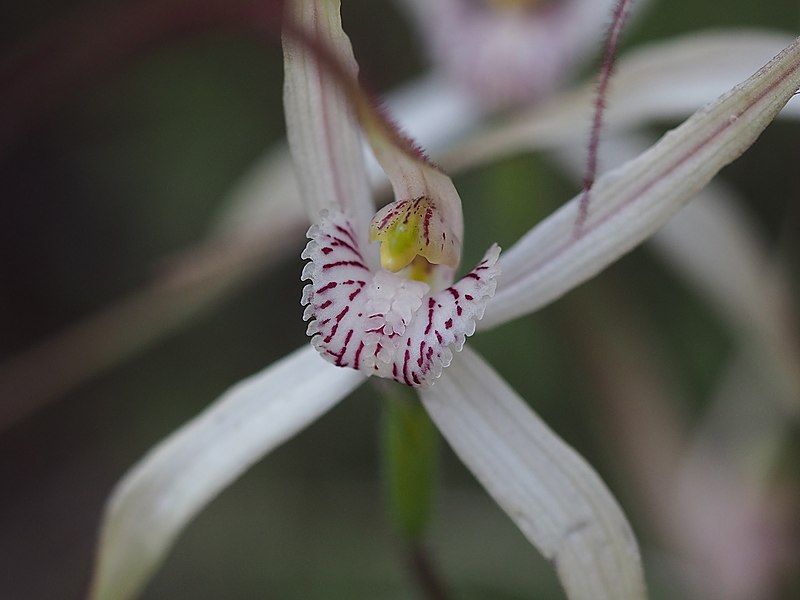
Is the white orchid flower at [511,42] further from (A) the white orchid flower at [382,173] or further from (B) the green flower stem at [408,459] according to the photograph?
(B) the green flower stem at [408,459]

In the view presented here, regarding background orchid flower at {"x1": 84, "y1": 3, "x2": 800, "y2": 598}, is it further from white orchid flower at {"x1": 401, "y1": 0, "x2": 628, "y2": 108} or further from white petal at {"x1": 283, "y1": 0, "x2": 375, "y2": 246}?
white orchid flower at {"x1": 401, "y1": 0, "x2": 628, "y2": 108}

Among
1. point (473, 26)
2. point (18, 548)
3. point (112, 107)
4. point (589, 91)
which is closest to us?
point (589, 91)

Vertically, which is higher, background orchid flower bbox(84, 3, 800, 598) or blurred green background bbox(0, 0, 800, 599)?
blurred green background bbox(0, 0, 800, 599)

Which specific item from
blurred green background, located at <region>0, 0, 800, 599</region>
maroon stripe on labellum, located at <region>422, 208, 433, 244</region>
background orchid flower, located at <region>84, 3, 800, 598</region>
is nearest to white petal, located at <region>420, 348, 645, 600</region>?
background orchid flower, located at <region>84, 3, 800, 598</region>

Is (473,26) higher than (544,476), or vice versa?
(473,26)

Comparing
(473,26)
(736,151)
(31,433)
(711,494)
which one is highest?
(31,433)

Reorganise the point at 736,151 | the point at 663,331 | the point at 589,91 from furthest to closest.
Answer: the point at 663,331, the point at 589,91, the point at 736,151

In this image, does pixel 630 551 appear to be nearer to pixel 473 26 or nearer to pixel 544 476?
pixel 544 476

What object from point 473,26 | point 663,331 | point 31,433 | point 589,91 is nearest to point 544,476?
point 589,91
